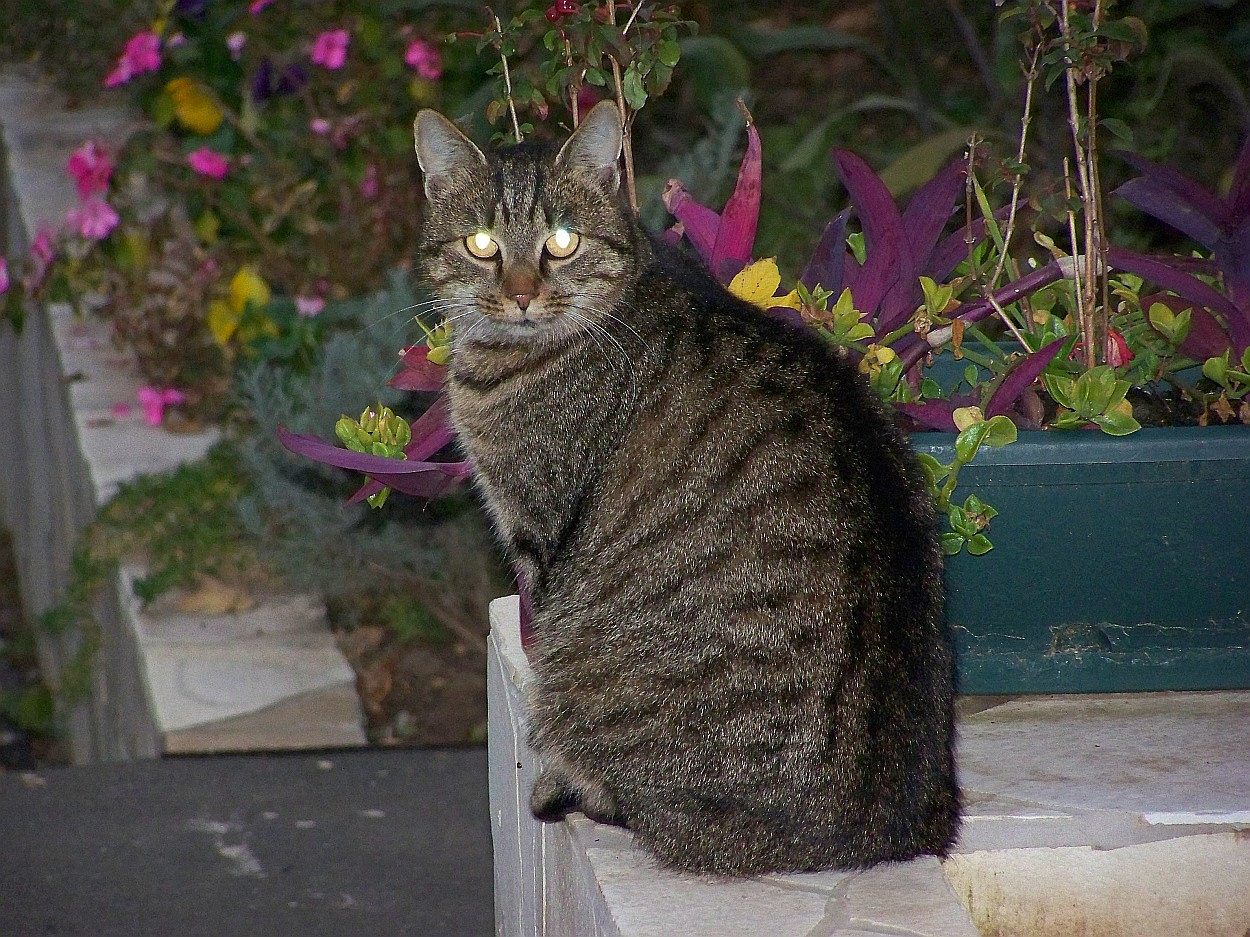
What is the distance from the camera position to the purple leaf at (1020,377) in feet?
7.12

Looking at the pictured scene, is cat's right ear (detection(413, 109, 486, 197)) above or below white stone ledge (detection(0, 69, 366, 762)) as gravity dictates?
above

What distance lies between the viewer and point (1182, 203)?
89.6 inches

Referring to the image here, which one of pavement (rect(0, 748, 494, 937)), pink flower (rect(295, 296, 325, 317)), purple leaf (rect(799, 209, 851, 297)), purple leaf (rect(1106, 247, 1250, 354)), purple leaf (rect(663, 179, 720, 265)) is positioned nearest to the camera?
purple leaf (rect(1106, 247, 1250, 354))

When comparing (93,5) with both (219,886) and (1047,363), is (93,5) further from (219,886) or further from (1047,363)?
(1047,363)

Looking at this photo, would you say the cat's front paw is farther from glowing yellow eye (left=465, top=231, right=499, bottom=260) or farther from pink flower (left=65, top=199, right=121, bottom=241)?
pink flower (left=65, top=199, right=121, bottom=241)

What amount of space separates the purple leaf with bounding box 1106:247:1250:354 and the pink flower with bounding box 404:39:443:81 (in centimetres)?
293

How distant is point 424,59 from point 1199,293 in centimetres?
304

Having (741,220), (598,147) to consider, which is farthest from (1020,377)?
(598,147)

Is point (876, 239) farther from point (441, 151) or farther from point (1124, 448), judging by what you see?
point (441, 151)

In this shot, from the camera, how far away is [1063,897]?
1.98 meters

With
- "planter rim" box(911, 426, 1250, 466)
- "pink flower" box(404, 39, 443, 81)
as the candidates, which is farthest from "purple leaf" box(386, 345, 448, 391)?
"pink flower" box(404, 39, 443, 81)

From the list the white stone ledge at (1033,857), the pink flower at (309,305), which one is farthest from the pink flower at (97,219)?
the white stone ledge at (1033,857)

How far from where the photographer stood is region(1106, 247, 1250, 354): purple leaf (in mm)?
2279

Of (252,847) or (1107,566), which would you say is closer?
(1107,566)
